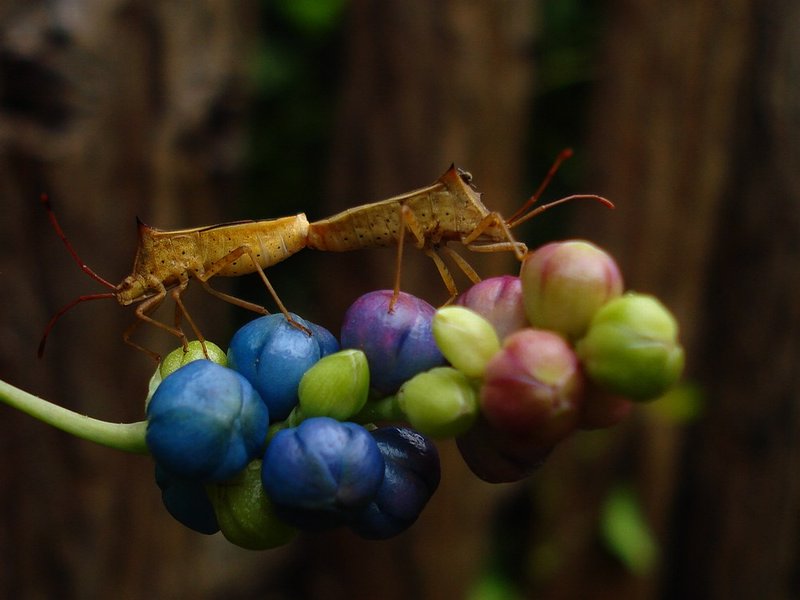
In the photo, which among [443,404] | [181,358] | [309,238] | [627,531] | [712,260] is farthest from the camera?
[712,260]

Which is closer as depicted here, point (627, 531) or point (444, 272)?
point (444, 272)

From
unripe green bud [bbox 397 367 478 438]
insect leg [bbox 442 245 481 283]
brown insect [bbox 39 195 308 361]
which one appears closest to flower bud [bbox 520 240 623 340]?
unripe green bud [bbox 397 367 478 438]

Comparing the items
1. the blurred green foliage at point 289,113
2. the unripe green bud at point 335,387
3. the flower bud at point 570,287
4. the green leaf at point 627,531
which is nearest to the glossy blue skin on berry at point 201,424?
the unripe green bud at point 335,387

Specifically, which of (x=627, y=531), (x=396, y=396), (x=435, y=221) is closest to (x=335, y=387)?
(x=396, y=396)

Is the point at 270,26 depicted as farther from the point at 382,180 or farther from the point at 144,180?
the point at 144,180

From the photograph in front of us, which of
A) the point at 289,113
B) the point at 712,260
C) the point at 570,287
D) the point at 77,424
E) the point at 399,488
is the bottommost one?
the point at 712,260

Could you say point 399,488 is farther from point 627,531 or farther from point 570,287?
point 627,531
